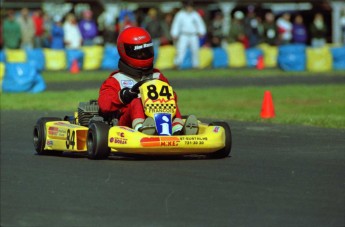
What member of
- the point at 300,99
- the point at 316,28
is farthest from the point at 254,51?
the point at 300,99

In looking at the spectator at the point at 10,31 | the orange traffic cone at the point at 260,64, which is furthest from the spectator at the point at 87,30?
the orange traffic cone at the point at 260,64

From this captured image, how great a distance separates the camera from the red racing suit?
11383mm

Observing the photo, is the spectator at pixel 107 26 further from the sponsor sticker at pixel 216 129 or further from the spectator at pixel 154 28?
the sponsor sticker at pixel 216 129

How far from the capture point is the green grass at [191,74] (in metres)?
29.9

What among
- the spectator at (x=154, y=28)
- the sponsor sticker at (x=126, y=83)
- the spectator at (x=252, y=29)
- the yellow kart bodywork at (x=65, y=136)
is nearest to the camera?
the yellow kart bodywork at (x=65, y=136)

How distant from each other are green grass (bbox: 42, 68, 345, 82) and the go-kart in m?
17.2

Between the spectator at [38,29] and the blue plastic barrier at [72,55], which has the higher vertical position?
the spectator at [38,29]

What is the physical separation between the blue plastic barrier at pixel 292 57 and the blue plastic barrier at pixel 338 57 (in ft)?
2.79

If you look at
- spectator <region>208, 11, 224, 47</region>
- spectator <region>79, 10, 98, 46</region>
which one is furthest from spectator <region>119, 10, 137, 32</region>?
spectator <region>208, 11, 224, 47</region>

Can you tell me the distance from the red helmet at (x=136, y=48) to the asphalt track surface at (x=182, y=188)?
1.04 metres

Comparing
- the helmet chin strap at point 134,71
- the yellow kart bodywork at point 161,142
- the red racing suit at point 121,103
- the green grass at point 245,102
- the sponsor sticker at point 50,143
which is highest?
the helmet chin strap at point 134,71

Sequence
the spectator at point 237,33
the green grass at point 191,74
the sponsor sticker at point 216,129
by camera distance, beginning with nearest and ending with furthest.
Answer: the sponsor sticker at point 216,129
the green grass at point 191,74
the spectator at point 237,33

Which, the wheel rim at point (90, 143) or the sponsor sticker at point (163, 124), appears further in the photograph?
the wheel rim at point (90, 143)

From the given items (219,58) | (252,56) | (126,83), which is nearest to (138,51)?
(126,83)
